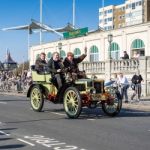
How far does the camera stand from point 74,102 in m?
15.5

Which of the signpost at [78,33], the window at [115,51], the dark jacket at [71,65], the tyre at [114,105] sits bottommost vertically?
the tyre at [114,105]

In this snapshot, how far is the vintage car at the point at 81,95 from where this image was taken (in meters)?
15.5

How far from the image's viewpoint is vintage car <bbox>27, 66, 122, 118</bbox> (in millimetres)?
15547

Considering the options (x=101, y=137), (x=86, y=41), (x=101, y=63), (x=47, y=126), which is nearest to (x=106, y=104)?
(x=47, y=126)

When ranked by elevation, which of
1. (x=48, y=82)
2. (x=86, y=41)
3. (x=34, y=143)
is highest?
(x=86, y=41)

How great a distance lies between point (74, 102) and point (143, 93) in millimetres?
15780

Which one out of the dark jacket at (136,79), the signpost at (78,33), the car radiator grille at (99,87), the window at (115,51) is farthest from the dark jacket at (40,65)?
the signpost at (78,33)

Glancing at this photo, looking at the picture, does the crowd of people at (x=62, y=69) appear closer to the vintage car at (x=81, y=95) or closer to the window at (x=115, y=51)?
the vintage car at (x=81, y=95)

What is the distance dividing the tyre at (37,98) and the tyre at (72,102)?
1838mm

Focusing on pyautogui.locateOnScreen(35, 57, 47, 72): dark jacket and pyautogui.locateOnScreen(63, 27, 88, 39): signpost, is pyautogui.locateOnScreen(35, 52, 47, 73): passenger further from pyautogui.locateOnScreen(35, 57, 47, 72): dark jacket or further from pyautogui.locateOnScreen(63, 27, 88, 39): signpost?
pyautogui.locateOnScreen(63, 27, 88, 39): signpost

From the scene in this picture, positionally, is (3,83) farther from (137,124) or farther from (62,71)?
(137,124)

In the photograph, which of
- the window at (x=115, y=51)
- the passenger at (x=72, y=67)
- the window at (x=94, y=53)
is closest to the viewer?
the passenger at (x=72, y=67)

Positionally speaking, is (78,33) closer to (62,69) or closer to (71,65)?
(71,65)

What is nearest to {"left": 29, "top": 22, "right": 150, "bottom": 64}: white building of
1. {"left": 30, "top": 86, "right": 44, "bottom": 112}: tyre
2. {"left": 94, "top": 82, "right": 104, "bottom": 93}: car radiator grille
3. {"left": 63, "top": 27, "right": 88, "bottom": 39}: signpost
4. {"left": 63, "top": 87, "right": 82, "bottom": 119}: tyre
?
{"left": 63, "top": 27, "right": 88, "bottom": 39}: signpost
